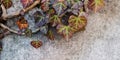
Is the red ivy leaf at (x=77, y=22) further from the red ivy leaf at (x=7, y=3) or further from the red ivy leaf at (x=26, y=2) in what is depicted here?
the red ivy leaf at (x=7, y=3)

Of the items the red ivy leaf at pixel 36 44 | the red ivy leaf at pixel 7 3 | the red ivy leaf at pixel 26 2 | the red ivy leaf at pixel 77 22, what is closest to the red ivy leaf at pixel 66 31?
the red ivy leaf at pixel 77 22

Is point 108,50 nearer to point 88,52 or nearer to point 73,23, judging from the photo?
point 88,52

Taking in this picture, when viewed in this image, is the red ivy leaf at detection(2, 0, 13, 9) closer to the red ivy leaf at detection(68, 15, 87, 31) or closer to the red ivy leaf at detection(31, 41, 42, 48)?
the red ivy leaf at detection(31, 41, 42, 48)

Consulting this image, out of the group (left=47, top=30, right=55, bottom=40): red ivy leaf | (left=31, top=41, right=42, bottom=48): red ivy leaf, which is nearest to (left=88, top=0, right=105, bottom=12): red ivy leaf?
(left=47, top=30, right=55, bottom=40): red ivy leaf

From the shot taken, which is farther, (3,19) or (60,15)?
(3,19)

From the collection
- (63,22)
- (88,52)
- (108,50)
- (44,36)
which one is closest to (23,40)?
(44,36)

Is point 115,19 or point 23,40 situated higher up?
point 115,19

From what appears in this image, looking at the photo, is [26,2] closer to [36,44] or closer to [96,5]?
[36,44]
